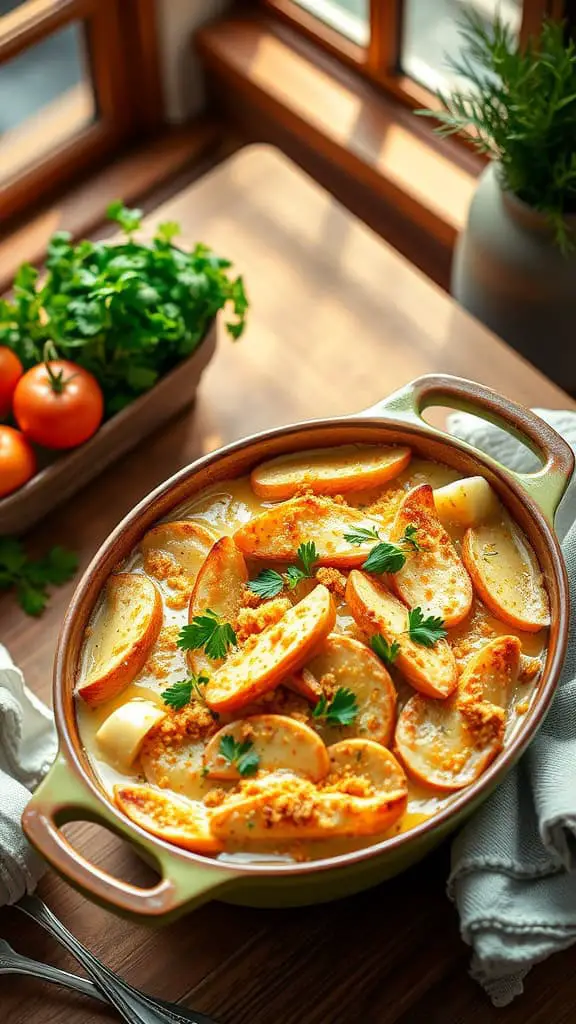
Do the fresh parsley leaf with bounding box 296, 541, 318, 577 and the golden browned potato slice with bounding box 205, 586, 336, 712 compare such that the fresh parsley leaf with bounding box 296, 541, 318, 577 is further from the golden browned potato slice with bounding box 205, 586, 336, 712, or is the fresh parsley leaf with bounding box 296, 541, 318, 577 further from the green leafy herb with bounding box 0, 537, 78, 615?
the green leafy herb with bounding box 0, 537, 78, 615

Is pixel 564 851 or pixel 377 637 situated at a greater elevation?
pixel 377 637

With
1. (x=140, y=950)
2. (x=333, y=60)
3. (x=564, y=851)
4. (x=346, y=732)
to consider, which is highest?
(x=333, y=60)

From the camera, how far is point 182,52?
2.36 metres

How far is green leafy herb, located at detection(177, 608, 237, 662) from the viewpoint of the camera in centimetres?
129

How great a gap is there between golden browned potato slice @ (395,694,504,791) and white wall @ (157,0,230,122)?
1544 millimetres

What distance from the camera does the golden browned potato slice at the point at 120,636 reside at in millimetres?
1281

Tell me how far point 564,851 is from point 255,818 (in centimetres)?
32

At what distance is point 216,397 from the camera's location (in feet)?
5.92

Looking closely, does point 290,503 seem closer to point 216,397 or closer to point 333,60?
point 216,397

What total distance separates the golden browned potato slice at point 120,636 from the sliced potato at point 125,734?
0.04 meters

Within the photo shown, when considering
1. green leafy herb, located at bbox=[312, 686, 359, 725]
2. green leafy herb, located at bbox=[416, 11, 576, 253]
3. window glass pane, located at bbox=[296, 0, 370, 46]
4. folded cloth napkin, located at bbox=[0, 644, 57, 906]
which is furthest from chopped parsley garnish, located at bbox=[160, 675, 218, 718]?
window glass pane, located at bbox=[296, 0, 370, 46]

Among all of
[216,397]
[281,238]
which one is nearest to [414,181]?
[281,238]

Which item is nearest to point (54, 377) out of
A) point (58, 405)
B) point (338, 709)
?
point (58, 405)

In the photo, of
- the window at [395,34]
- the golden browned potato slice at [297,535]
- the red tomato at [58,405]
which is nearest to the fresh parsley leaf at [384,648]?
the golden browned potato slice at [297,535]
